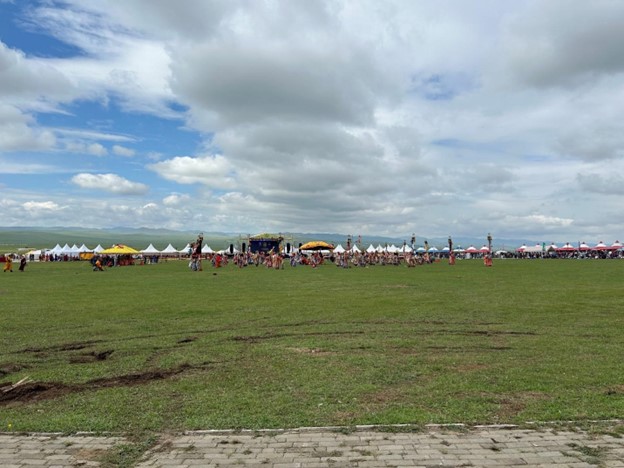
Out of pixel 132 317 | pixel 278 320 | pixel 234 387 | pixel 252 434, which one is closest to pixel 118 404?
pixel 234 387

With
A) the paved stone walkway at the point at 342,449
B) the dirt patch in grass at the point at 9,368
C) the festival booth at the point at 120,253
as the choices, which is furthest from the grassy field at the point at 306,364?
the festival booth at the point at 120,253

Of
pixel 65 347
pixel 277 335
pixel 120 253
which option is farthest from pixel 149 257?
pixel 277 335

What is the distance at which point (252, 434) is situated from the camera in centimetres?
544

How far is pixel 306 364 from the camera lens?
870 cm

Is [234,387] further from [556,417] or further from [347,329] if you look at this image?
[347,329]

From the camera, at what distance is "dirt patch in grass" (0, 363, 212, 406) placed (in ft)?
23.1

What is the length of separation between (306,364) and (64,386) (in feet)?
12.4

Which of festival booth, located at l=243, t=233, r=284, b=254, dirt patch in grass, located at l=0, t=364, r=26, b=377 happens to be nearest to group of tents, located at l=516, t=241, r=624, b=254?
festival booth, located at l=243, t=233, r=284, b=254

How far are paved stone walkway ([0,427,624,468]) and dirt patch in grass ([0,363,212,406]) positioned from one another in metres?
1.60

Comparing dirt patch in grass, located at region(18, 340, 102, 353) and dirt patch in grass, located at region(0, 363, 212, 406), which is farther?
dirt patch in grass, located at region(18, 340, 102, 353)

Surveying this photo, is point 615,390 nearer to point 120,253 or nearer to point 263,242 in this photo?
point 120,253

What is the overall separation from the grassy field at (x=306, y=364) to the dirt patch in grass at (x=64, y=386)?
0.03 metres

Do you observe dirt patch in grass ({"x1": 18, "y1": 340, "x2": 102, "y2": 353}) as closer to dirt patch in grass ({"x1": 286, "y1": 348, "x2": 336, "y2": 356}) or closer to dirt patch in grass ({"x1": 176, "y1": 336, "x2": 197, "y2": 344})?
dirt patch in grass ({"x1": 176, "y1": 336, "x2": 197, "y2": 344})

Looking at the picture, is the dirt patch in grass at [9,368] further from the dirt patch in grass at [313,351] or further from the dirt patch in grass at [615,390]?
the dirt patch in grass at [615,390]
